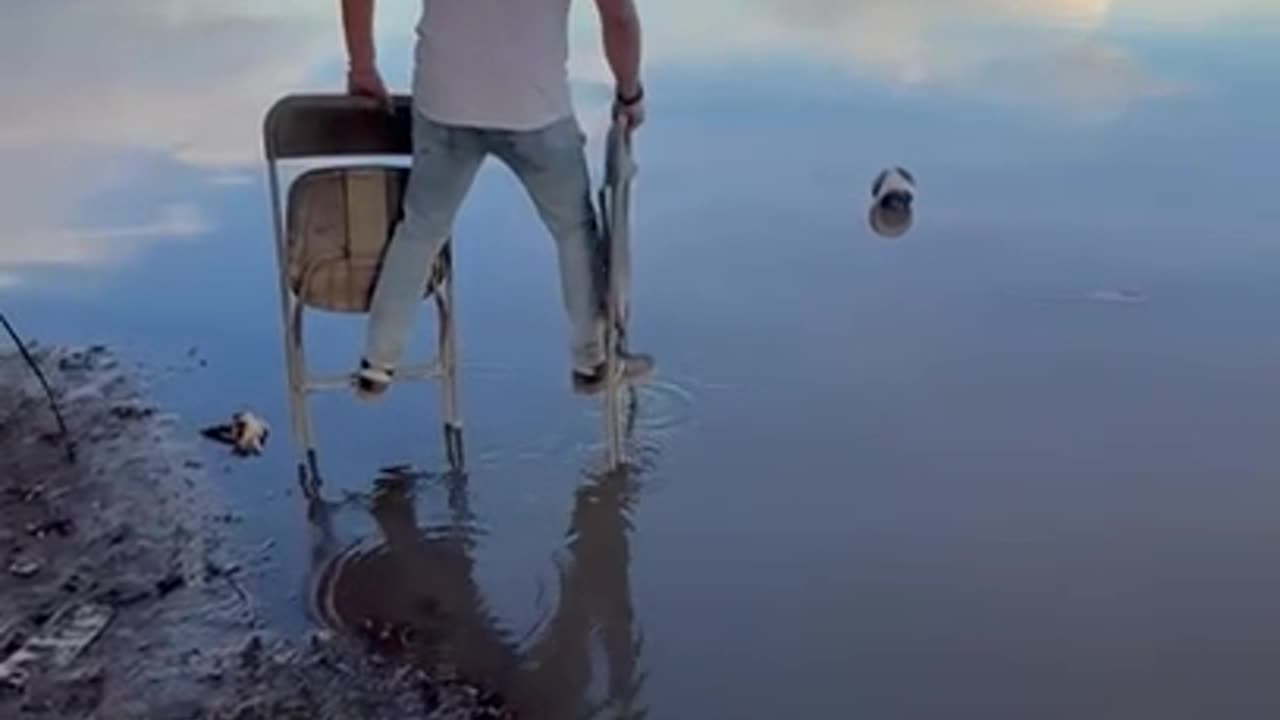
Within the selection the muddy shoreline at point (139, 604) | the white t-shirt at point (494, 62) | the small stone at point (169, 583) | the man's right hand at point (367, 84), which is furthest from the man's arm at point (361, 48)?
the small stone at point (169, 583)

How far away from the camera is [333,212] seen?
3.32 metres

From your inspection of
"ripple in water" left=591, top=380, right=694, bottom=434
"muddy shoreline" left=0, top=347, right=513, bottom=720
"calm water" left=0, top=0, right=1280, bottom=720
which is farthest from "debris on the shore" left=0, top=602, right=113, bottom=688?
"ripple in water" left=591, top=380, right=694, bottom=434

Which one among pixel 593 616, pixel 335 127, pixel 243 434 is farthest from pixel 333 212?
pixel 593 616

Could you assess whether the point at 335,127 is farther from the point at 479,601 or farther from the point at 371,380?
the point at 479,601

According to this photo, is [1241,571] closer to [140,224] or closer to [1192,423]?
[1192,423]

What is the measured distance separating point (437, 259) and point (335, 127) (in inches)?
12.2

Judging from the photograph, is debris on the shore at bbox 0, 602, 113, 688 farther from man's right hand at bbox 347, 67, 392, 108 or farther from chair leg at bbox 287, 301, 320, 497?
man's right hand at bbox 347, 67, 392, 108

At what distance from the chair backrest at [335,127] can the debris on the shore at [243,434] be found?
1.95 feet

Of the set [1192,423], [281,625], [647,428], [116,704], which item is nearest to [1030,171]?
[1192,423]

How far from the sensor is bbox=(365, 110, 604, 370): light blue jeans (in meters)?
3.23

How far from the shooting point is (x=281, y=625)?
2.94 meters

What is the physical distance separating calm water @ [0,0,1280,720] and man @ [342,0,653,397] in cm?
35

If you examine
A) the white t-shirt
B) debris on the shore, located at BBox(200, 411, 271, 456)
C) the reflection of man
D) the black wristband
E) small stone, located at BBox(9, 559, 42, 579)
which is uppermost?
the white t-shirt

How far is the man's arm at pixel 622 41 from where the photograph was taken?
3152mm
